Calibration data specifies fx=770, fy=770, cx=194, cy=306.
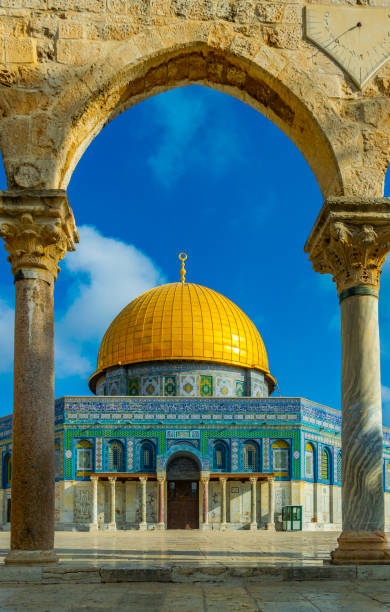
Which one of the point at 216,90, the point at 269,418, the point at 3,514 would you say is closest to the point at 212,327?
the point at 269,418

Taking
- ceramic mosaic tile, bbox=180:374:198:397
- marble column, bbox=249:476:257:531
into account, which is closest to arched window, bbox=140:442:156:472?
ceramic mosaic tile, bbox=180:374:198:397

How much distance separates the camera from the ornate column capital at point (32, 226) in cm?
714

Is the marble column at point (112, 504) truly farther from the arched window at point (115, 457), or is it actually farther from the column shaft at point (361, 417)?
the column shaft at point (361, 417)

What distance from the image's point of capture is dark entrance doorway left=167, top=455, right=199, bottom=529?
97.3 ft

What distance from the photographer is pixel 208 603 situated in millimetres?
5203

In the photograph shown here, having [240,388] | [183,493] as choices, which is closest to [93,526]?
[183,493]

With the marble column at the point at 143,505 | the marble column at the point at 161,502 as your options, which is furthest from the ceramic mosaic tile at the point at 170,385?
the marble column at the point at 143,505

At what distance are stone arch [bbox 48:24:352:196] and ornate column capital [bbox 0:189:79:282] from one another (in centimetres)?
30

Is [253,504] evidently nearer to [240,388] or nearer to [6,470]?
[240,388]

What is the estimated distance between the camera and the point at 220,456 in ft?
100

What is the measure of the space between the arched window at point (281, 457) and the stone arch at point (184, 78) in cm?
2371

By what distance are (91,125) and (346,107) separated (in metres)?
2.61

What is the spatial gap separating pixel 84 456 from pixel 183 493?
4.18 metres

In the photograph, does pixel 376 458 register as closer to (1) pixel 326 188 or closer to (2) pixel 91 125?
(1) pixel 326 188
